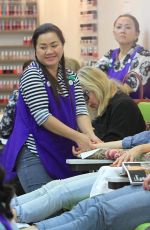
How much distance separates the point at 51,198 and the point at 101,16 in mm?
4242

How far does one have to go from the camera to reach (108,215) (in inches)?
76.6

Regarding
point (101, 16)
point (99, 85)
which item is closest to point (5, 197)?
point (99, 85)

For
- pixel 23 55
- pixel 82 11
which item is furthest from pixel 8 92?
pixel 82 11

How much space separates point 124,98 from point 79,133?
0.48 meters

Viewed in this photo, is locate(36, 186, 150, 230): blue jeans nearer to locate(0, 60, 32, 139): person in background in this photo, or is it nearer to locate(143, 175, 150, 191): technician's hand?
locate(143, 175, 150, 191): technician's hand

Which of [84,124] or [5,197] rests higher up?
[5,197]

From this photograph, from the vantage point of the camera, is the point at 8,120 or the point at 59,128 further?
the point at 8,120

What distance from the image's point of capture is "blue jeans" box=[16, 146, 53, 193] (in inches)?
105

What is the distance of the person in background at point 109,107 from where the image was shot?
298 centimetres

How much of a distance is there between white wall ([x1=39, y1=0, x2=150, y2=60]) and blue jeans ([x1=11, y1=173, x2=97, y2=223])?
272cm

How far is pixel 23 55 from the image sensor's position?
8008 millimetres

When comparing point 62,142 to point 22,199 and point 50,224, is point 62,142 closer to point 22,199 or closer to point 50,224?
point 22,199

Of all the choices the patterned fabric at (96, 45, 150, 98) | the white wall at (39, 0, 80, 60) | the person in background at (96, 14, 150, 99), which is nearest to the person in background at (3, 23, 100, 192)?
the person in background at (96, 14, 150, 99)

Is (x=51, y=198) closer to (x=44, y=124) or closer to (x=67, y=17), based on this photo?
(x=44, y=124)
